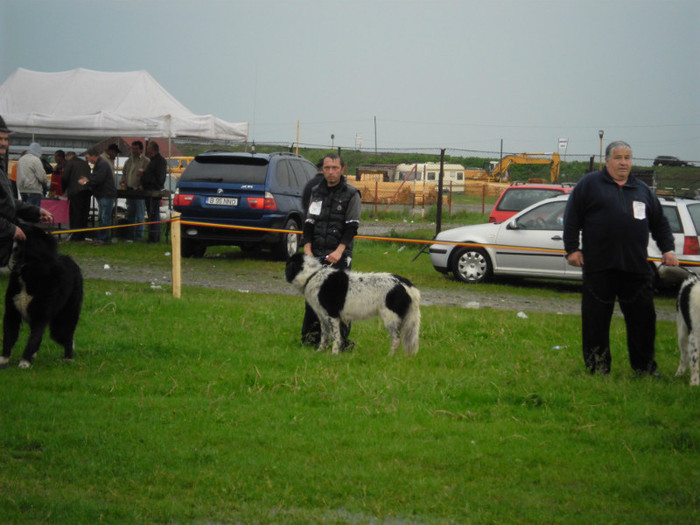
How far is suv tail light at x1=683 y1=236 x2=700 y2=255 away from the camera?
13.6 meters

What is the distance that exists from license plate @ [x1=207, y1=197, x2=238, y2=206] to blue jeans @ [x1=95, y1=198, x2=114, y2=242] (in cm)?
350

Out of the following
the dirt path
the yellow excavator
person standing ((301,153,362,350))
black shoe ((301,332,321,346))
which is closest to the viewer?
person standing ((301,153,362,350))

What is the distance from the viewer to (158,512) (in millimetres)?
4129

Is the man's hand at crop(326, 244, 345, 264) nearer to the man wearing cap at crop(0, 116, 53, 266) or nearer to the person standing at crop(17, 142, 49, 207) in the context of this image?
the man wearing cap at crop(0, 116, 53, 266)

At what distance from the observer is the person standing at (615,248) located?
6910mm

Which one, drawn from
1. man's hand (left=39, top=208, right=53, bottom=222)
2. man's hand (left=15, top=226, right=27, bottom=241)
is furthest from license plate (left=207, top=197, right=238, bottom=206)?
man's hand (left=15, top=226, right=27, bottom=241)

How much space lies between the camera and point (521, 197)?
61.8 feet

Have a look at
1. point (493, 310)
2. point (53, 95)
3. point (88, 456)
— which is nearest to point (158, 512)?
point (88, 456)

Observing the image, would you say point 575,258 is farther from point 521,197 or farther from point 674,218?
point 521,197

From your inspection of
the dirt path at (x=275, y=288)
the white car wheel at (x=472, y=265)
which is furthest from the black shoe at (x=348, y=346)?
the white car wheel at (x=472, y=265)

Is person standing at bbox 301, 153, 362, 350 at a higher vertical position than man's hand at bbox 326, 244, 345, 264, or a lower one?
higher

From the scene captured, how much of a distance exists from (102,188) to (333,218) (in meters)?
12.1

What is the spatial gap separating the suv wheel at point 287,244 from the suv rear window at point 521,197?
478cm

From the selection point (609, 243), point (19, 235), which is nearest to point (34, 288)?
point (19, 235)
